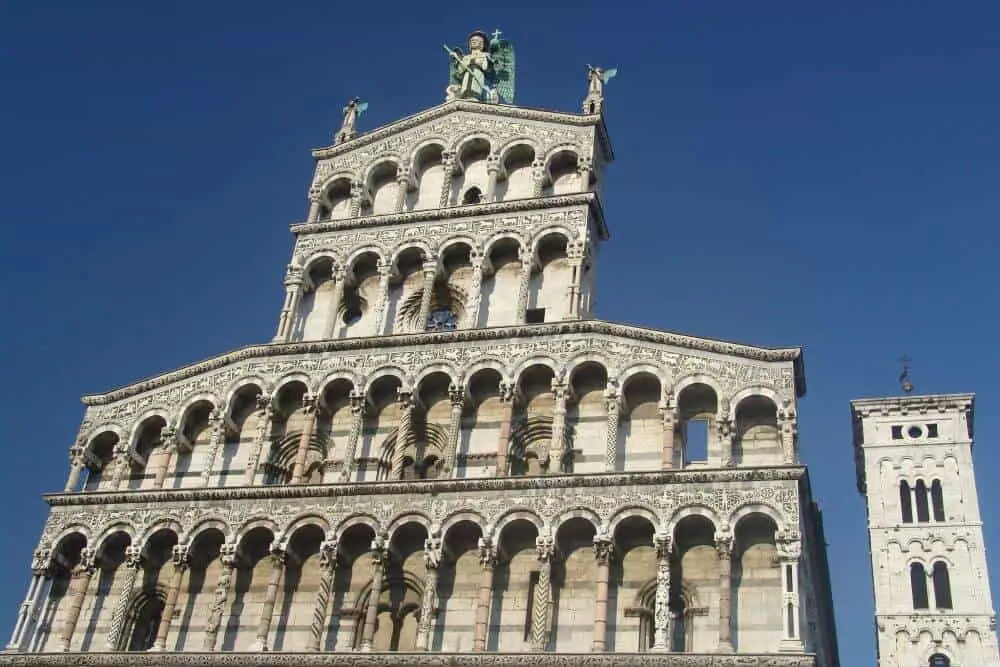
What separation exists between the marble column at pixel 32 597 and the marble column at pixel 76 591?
2.02ft

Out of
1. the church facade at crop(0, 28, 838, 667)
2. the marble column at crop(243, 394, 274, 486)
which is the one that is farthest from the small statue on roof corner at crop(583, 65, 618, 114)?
the marble column at crop(243, 394, 274, 486)

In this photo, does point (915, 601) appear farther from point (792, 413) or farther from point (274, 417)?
point (274, 417)

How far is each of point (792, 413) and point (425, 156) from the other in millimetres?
13517

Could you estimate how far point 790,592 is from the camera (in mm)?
21969

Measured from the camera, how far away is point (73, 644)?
2622 cm

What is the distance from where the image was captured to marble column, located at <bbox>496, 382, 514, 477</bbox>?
25.2 metres

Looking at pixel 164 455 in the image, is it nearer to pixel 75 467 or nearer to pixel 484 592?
pixel 75 467

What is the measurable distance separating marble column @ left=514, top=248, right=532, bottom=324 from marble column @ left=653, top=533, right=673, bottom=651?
23.2 ft

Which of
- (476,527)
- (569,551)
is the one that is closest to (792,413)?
(569,551)

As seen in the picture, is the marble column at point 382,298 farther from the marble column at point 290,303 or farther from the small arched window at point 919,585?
the small arched window at point 919,585

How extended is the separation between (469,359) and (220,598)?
7.33 m

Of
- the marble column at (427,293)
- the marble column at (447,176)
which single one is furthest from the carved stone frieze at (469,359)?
the marble column at (447,176)

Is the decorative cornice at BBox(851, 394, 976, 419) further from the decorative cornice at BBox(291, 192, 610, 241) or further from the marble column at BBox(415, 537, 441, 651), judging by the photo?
the marble column at BBox(415, 537, 441, 651)

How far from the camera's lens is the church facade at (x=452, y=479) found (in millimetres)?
23281
